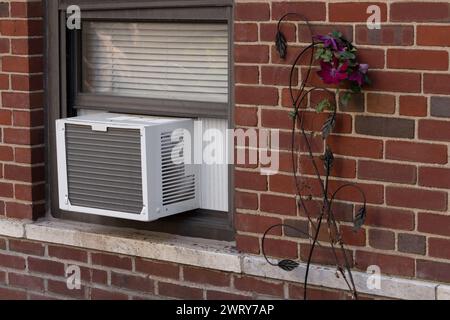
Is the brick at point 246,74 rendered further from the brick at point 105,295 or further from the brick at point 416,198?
the brick at point 105,295

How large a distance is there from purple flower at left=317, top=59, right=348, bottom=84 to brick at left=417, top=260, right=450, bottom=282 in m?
0.80

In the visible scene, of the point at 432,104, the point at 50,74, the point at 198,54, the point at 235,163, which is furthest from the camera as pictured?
the point at 50,74

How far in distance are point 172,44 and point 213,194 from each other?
758 mm

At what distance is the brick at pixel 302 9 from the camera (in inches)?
165

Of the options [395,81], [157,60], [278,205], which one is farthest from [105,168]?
[395,81]

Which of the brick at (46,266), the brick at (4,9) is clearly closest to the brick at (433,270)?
the brick at (46,266)

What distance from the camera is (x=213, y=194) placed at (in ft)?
16.0

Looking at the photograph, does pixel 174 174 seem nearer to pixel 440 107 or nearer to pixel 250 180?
pixel 250 180

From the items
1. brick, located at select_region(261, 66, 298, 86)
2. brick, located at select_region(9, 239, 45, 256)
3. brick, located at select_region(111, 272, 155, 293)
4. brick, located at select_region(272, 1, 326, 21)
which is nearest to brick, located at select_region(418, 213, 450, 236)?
brick, located at select_region(261, 66, 298, 86)

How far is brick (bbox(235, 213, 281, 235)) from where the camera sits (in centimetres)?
445
